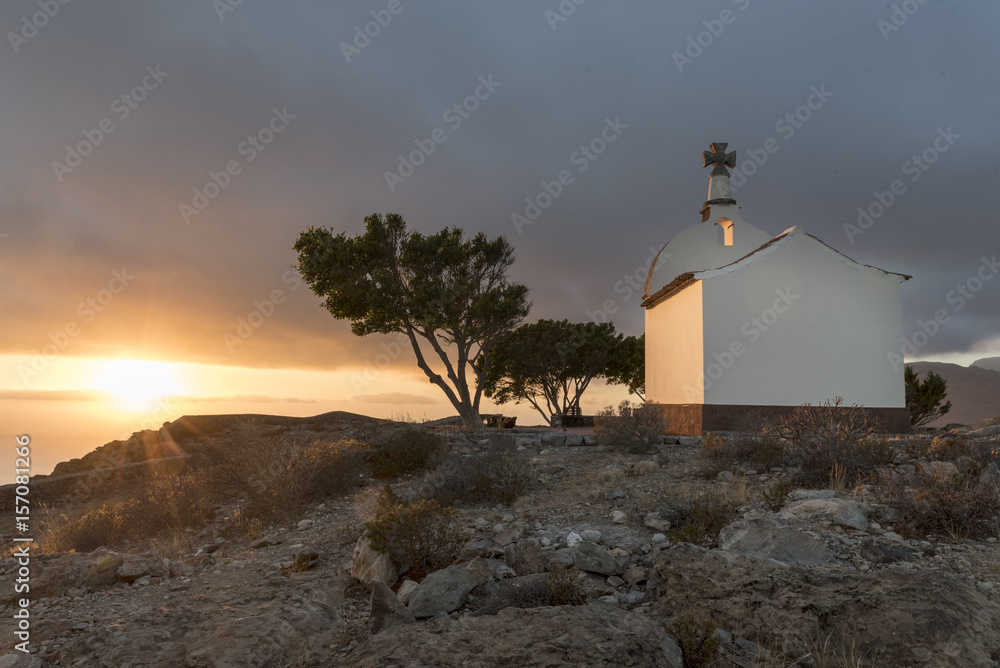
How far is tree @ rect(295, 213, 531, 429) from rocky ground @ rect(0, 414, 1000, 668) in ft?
39.6

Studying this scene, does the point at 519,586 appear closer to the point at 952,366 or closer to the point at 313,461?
the point at 313,461

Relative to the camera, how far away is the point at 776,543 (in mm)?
4641

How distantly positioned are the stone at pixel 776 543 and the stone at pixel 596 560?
93cm

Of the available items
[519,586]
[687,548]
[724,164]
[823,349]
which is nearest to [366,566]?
[519,586]

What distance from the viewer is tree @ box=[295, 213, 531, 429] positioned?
60.5 ft

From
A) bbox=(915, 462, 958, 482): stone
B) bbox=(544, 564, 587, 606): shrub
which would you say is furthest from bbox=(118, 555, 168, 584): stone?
bbox=(915, 462, 958, 482): stone

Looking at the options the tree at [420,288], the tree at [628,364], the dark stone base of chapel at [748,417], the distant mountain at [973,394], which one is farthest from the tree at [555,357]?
the distant mountain at [973,394]

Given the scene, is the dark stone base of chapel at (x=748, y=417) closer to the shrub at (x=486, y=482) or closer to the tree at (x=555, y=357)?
the shrub at (x=486, y=482)

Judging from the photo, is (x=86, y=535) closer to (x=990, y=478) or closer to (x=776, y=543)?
(x=776, y=543)

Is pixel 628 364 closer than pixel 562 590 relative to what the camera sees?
No

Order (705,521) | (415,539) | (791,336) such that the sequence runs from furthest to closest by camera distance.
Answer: (791,336) < (705,521) < (415,539)

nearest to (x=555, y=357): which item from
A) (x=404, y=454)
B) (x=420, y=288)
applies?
(x=420, y=288)

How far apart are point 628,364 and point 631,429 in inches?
685

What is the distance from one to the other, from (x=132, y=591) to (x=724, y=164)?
779 inches
